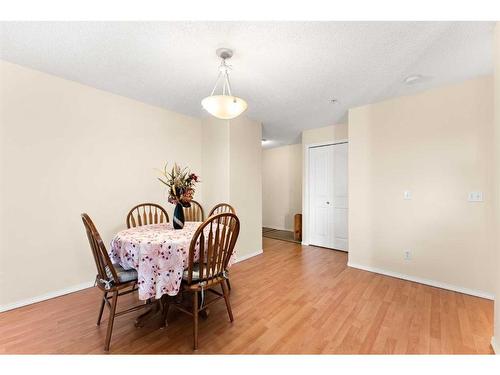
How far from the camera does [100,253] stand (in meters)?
1.50

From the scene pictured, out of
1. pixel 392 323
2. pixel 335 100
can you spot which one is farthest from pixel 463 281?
pixel 335 100

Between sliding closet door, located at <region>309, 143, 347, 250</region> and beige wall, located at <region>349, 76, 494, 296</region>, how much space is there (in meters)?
0.82

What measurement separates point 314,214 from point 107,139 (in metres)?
3.62

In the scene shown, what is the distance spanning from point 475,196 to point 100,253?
11.4ft

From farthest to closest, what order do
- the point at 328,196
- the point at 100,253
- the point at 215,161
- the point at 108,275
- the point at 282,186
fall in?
1. the point at 282,186
2. the point at 328,196
3. the point at 215,161
4. the point at 108,275
5. the point at 100,253

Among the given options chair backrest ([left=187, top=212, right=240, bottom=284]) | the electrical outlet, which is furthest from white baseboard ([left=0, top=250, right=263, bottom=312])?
the electrical outlet

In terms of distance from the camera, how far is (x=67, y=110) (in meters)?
2.29

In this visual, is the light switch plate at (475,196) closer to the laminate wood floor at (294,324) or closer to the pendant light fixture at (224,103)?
the laminate wood floor at (294,324)

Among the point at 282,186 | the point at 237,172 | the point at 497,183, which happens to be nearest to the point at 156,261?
the point at 237,172

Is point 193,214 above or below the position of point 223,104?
below

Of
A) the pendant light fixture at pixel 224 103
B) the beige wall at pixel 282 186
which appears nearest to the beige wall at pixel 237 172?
the pendant light fixture at pixel 224 103

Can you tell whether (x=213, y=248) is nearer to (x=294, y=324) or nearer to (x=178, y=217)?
(x=178, y=217)

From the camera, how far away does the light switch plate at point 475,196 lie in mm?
2205
